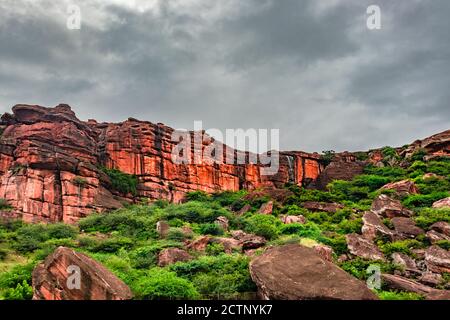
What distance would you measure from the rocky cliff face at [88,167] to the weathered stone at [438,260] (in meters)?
27.1

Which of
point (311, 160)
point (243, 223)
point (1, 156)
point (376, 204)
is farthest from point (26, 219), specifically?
point (311, 160)

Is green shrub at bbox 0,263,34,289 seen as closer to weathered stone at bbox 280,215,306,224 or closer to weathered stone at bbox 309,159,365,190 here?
Answer: weathered stone at bbox 280,215,306,224

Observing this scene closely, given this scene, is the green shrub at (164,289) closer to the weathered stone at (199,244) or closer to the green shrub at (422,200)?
the weathered stone at (199,244)

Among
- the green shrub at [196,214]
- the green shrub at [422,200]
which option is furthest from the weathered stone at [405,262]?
the green shrub at [196,214]

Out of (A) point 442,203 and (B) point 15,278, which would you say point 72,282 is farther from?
(A) point 442,203

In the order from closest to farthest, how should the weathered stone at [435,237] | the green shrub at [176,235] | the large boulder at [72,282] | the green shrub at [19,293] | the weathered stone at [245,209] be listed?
the large boulder at [72,282]
the green shrub at [19,293]
the weathered stone at [435,237]
the green shrub at [176,235]
the weathered stone at [245,209]

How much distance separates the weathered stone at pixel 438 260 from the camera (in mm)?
21375

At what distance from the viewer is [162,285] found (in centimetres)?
1634

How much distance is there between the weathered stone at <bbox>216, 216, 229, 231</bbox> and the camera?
3208 cm

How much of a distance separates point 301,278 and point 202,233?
16.1 m

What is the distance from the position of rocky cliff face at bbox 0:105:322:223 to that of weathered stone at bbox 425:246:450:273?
89.0ft

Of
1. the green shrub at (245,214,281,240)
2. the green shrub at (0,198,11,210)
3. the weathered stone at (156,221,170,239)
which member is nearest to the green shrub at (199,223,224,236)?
the green shrub at (245,214,281,240)

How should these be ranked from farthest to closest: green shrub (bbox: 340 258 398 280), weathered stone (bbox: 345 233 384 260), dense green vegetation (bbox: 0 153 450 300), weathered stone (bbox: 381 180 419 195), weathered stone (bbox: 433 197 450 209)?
weathered stone (bbox: 381 180 419 195), weathered stone (bbox: 433 197 450 209), weathered stone (bbox: 345 233 384 260), green shrub (bbox: 340 258 398 280), dense green vegetation (bbox: 0 153 450 300)

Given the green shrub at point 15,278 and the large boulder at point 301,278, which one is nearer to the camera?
the large boulder at point 301,278
